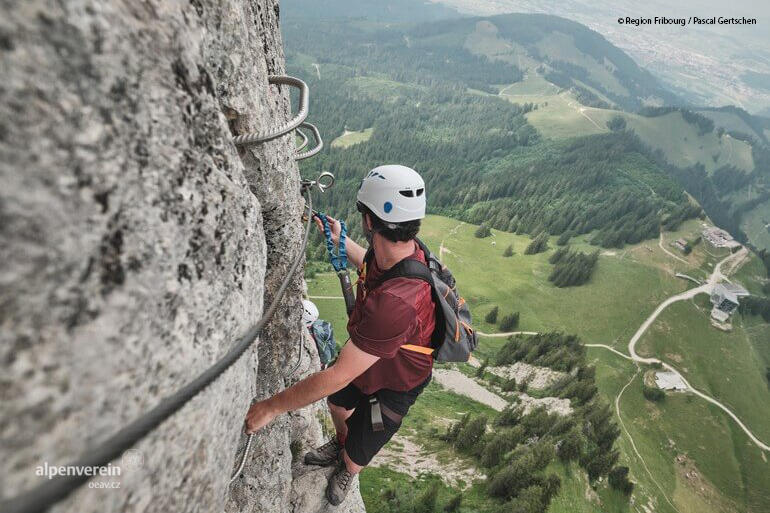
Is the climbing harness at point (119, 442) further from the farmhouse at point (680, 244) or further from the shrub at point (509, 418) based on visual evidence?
the farmhouse at point (680, 244)

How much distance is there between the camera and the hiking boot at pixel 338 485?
7988 millimetres

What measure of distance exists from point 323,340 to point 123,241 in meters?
12.1

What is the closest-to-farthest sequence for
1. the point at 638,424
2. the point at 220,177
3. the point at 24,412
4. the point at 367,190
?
the point at 24,412 < the point at 220,177 < the point at 367,190 < the point at 638,424

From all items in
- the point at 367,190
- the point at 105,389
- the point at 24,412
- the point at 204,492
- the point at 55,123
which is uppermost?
the point at 55,123

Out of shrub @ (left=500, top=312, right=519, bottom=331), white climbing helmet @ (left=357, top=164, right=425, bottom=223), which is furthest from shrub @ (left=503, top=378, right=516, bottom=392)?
white climbing helmet @ (left=357, top=164, right=425, bottom=223)

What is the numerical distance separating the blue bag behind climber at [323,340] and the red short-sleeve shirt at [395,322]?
8023 millimetres

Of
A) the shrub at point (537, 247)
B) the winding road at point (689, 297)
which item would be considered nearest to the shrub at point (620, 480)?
the winding road at point (689, 297)

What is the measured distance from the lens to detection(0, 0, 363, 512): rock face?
178cm

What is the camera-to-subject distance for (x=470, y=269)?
101 metres

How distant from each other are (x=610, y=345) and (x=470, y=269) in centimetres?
3388

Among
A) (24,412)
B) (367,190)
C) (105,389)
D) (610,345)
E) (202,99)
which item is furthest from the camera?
(610,345)

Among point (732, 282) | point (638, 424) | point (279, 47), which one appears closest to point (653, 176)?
point (732, 282)

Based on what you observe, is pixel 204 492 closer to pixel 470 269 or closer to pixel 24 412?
pixel 24 412

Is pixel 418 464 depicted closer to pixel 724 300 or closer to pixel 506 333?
pixel 506 333
